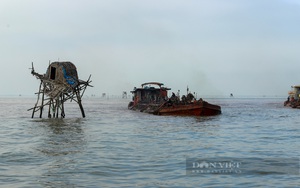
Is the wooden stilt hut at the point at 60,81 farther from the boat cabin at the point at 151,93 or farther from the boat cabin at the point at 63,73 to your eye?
the boat cabin at the point at 151,93

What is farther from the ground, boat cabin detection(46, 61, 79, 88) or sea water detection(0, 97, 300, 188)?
boat cabin detection(46, 61, 79, 88)

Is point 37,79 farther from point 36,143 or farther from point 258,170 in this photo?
point 258,170

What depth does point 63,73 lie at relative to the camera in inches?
1314

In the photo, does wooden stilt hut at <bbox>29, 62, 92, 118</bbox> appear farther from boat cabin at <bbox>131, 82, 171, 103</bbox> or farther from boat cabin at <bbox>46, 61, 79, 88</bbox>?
boat cabin at <bbox>131, 82, 171, 103</bbox>

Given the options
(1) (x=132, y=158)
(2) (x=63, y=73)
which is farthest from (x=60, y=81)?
(1) (x=132, y=158)

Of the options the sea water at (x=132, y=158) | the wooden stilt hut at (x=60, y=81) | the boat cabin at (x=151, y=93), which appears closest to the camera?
the sea water at (x=132, y=158)

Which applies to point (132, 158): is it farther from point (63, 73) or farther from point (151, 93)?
point (151, 93)

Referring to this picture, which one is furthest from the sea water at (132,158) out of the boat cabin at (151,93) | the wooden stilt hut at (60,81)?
the boat cabin at (151,93)

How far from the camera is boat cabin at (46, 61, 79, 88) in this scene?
33.4 metres

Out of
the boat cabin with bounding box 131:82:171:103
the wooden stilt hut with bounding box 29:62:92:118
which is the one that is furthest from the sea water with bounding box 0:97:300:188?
the boat cabin with bounding box 131:82:171:103

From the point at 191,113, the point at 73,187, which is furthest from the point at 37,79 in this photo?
the point at 73,187

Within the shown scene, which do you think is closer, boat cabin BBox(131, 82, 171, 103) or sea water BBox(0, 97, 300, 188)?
sea water BBox(0, 97, 300, 188)

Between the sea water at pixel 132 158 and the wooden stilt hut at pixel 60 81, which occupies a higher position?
the wooden stilt hut at pixel 60 81

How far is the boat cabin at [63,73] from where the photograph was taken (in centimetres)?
3341
